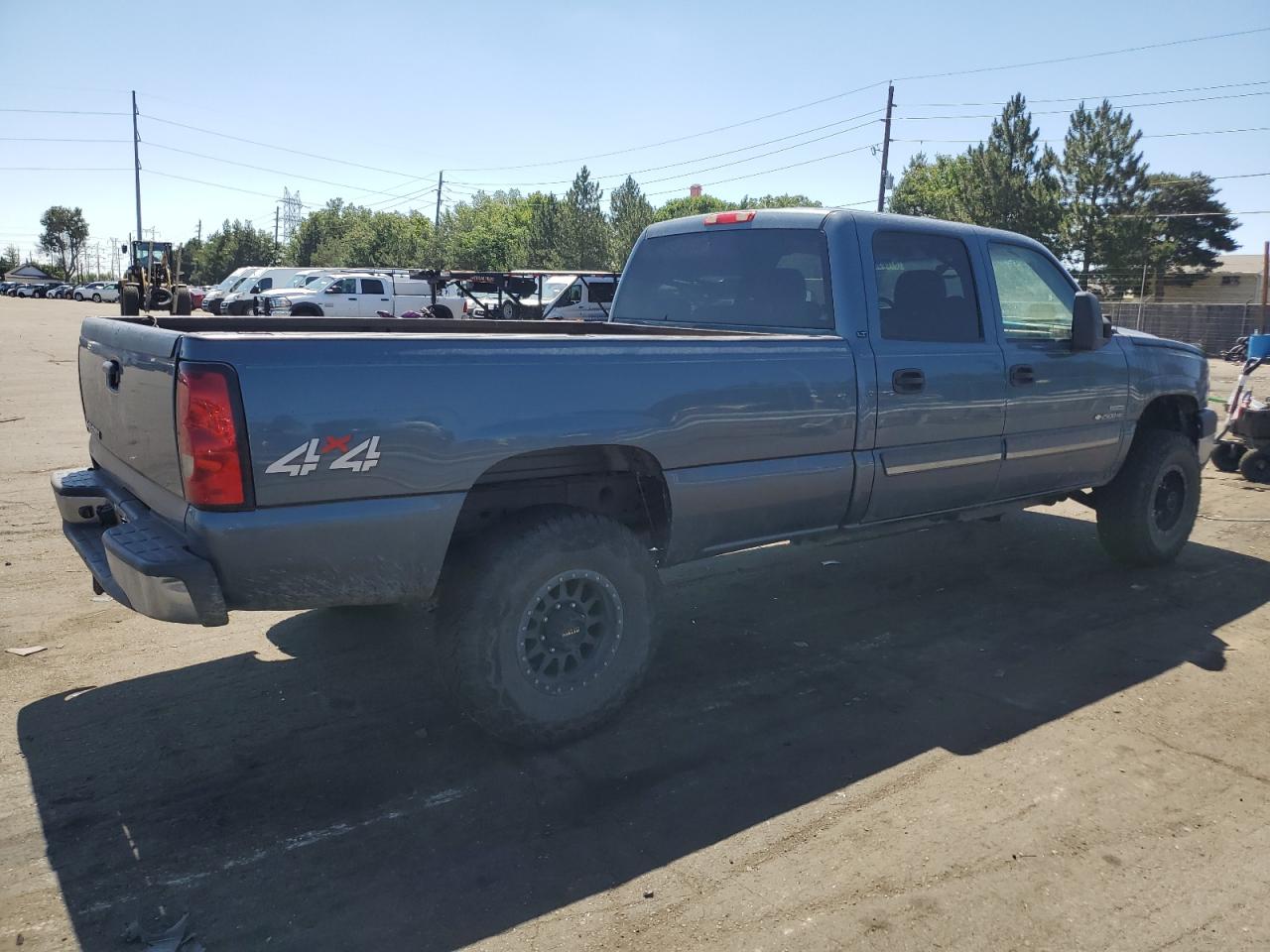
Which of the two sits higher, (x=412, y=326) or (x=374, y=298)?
(x=374, y=298)

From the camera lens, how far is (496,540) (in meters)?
3.57

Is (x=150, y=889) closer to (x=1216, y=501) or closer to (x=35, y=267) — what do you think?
(x=1216, y=501)

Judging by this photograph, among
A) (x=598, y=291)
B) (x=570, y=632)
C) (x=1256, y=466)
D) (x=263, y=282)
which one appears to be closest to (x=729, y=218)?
(x=570, y=632)

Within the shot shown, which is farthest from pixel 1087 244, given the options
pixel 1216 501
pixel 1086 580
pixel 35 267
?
pixel 35 267

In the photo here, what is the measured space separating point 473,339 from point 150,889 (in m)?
1.91

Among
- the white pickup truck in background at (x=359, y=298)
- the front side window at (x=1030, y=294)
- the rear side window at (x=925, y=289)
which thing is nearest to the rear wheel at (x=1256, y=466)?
the front side window at (x=1030, y=294)

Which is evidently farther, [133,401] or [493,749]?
[493,749]

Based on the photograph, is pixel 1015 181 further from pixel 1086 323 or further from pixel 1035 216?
pixel 1086 323

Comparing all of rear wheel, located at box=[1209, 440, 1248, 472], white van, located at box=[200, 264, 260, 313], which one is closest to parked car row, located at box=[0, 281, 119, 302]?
white van, located at box=[200, 264, 260, 313]

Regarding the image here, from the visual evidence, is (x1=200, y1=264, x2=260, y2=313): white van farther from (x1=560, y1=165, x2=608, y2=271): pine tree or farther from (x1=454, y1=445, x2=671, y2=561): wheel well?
(x1=454, y1=445, x2=671, y2=561): wheel well

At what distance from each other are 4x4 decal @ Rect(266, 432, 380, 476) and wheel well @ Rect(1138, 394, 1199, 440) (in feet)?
16.7

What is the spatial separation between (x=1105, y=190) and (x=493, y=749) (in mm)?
47199

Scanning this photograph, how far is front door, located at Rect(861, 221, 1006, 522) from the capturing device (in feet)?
15.0

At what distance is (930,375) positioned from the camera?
183 inches
